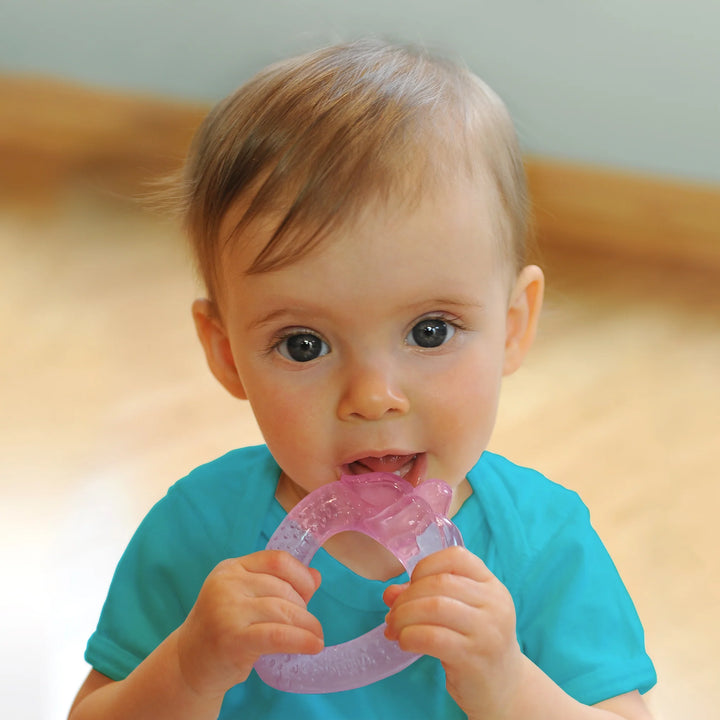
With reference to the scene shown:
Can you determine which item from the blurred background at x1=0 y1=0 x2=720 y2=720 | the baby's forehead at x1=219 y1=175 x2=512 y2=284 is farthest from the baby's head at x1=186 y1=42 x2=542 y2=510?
the blurred background at x1=0 y1=0 x2=720 y2=720

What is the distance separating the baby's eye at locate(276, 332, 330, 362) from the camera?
80 centimetres

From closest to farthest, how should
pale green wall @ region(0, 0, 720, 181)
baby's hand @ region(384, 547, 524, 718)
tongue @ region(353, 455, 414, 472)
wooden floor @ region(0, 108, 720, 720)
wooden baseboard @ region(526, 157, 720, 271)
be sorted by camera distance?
baby's hand @ region(384, 547, 524, 718) < tongue @ region(353, 455, 414, 472) < wooden floor @ region(0, 108, 720, 720) < pale green wall @ region(0, 0, 720, 181) < wooden baseboard @ region(526, 157, 720, 271)

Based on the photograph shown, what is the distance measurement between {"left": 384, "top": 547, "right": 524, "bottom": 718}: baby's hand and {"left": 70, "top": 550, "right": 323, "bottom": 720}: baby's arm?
0.06 m

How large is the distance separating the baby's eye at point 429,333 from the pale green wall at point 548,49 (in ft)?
3.08

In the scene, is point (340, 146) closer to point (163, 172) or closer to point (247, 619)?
point (247, 619)

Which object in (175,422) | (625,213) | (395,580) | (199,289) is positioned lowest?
(395,580)

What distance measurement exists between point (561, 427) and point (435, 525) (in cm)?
82

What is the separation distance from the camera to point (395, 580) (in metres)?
0.90

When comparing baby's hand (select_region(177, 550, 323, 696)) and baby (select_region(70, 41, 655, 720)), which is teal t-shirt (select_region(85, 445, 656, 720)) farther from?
baby's hand (select_region(177, 550, 323, 696))

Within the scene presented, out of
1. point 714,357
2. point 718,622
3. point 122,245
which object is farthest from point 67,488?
point 714,357

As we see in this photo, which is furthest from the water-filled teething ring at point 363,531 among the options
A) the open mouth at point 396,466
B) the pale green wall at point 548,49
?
the pale green wall at point 548,49

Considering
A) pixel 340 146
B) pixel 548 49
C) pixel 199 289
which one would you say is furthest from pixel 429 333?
pixel 548 49

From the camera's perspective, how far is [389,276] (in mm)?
765

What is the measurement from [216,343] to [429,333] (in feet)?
0.64
